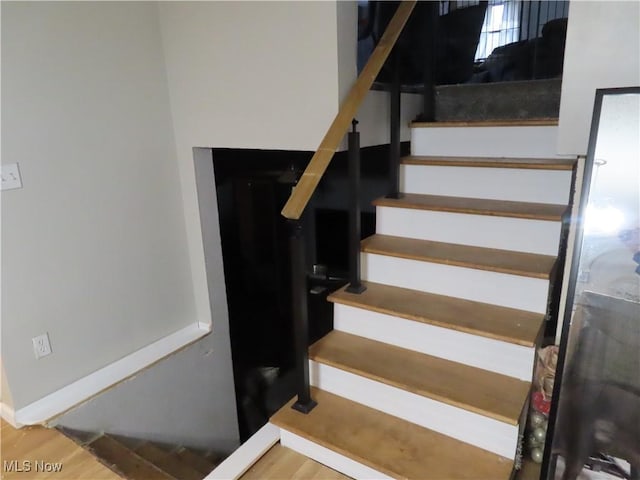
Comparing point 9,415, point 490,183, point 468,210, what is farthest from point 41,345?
point 490,183

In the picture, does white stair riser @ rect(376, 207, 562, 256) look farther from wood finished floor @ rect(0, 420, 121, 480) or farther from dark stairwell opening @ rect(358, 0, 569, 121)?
wood finished floor @ rect(0, 420, 121, 480)

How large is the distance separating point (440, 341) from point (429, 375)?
158mm

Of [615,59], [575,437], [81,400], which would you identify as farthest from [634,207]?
[81,400]

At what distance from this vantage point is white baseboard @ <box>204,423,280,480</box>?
1756 mm

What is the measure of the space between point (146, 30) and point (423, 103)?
1675 mm

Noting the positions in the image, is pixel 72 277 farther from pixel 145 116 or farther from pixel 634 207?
pixel 634 207

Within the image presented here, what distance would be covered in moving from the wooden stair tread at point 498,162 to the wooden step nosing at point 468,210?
0.82ft

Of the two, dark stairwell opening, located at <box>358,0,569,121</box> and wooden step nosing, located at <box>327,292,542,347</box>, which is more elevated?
dark stairwell opening, located at <box>358,0,569,121</box>

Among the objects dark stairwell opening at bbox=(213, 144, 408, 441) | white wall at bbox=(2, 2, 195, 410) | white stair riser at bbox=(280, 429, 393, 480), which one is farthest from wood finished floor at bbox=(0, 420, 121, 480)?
dark stairwell opening at bbox=(213, 144, 408, 441)

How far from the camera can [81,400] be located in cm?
222

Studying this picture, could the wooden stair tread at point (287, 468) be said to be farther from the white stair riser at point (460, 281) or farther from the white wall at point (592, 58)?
the white wall at point (592, 58)

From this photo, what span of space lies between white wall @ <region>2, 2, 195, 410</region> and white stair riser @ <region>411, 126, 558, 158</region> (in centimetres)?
149

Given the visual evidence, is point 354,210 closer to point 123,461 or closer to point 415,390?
point 415,390

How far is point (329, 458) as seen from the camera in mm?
1810
